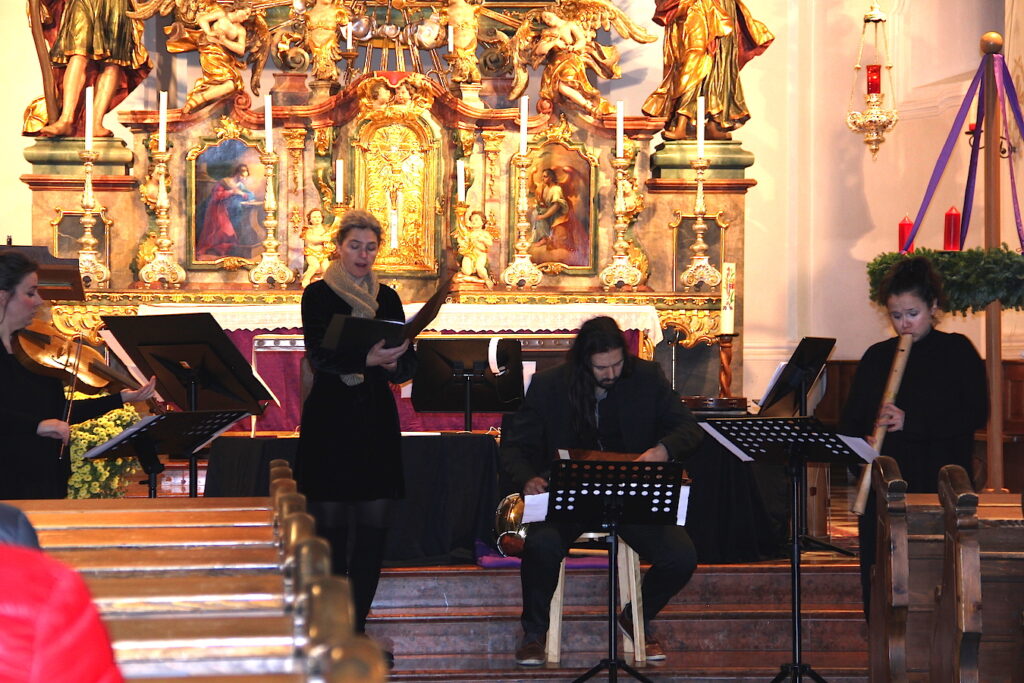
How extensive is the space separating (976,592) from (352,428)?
225 cm

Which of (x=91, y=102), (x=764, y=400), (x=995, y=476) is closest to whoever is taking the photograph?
(x=995, y=476)

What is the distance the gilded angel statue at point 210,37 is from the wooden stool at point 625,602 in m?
5.01

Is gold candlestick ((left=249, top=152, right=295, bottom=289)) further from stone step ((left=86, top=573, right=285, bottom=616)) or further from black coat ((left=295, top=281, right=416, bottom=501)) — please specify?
stone step ((left=86, top=573, right=285, bottom=616))

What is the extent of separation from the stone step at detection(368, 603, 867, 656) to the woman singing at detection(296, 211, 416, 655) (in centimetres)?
79

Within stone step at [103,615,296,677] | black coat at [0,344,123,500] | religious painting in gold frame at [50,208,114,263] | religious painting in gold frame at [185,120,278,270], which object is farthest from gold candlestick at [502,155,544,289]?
stone step at [103,615,296,677]

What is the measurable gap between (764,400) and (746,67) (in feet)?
19.3

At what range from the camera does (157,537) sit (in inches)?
102

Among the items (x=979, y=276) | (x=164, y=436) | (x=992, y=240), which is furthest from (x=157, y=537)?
(x=992, y=240)

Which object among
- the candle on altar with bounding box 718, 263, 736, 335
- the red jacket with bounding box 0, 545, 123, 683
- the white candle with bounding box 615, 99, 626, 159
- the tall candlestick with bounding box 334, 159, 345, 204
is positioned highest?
the white candle with bounding box 615, 99, 626, 159

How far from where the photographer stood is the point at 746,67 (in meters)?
11.6

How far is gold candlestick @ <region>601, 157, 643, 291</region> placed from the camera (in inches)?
348

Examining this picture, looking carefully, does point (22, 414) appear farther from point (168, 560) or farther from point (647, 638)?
point (647, 638)

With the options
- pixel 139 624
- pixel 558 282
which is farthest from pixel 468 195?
pixel 139 624

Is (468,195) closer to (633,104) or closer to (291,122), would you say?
(291,122)
